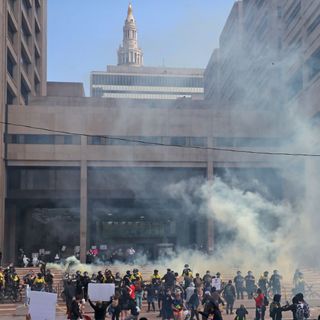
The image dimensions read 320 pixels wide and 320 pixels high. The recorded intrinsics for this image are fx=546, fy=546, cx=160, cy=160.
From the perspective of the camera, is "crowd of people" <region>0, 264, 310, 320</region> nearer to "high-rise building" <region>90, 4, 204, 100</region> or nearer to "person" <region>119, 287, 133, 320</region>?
"person" <region>119, 287, 133, 320</region>

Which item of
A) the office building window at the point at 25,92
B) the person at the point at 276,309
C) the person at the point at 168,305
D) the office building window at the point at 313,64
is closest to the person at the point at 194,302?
the person at the point at 168,305

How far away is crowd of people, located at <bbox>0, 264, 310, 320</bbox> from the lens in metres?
11.9

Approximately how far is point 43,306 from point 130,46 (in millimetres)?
130041

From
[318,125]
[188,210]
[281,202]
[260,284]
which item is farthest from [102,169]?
[260,284]

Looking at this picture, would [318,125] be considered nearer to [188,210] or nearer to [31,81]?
[188,210]

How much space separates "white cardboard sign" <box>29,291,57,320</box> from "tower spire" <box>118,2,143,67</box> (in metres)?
122

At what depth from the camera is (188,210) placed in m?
36.2

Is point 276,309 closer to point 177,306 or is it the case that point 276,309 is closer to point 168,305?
point 177,306

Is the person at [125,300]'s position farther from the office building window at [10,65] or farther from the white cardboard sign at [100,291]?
the office building window at [10,65]

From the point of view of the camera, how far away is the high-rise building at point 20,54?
35.8 metres

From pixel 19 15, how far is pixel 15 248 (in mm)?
17082

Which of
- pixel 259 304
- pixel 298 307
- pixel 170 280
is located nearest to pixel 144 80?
pixel 170 280

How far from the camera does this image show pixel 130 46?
443 feet

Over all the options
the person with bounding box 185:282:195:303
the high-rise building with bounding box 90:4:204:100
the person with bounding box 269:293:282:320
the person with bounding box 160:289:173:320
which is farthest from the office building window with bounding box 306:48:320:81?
the high-rise building with bounding box 90:4:204:100
